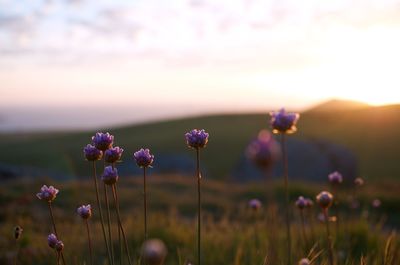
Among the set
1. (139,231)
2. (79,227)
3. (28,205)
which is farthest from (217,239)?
(28,205)

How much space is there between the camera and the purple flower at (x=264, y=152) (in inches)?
79.4

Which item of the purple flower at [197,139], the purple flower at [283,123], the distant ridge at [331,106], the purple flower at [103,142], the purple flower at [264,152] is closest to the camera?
the purple flower at [264,152]

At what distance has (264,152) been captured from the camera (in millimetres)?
2059

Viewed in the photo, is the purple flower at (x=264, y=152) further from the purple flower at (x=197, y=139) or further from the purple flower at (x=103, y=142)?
the purple flower at (x=103, y=142)

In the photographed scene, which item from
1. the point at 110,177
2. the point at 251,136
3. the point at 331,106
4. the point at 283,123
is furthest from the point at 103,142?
the point at 331,106

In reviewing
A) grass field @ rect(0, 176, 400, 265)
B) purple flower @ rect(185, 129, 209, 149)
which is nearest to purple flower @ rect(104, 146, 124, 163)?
purple flower @ rect(185, 129, 209, 149)

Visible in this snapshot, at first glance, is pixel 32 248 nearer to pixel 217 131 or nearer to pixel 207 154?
pixel 207 154

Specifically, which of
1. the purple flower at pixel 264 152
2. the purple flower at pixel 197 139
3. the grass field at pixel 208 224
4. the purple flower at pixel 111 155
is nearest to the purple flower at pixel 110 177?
the purple flower at pixel 111 155

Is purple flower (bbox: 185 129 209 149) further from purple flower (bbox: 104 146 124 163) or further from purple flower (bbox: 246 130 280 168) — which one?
purple flower (bbox: 246 130 280 168)

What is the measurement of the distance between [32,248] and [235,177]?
17.0m

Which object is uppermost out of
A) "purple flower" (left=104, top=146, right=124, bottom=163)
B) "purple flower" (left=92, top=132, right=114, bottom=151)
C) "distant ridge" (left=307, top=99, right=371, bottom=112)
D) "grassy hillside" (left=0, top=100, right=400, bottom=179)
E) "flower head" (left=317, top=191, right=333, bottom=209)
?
"purple flower" (left=92, top=132, right=114, bottom=151)

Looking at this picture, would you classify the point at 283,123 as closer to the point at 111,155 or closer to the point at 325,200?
the point at 325,200

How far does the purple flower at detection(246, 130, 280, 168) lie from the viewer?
2.02 meters

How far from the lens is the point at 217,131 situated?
53.4m
